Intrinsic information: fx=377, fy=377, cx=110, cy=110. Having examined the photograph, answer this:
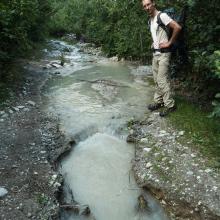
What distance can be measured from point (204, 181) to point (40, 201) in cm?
250

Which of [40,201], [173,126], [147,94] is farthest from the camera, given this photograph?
[147,94]

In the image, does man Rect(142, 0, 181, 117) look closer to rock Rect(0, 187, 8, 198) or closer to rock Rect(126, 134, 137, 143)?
rock Rect(126, 134, 137, 143)

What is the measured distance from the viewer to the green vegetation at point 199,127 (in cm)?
664

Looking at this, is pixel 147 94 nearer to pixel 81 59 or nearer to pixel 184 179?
pixel 184 179

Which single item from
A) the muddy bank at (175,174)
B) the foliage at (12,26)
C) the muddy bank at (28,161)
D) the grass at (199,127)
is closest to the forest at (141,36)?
the foliage at (12,26)

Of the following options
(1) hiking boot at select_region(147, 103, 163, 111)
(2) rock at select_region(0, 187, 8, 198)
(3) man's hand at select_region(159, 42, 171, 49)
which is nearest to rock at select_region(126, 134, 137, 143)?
(1) hiking boot at select_region(147, 103, 163, 111)

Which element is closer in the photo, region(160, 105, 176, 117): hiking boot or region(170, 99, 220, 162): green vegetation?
region(170, 99, 220, 162): green vegetation

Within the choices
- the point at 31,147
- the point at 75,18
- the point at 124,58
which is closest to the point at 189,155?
the point at 31,147

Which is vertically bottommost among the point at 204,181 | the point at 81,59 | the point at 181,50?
the point at 81,59

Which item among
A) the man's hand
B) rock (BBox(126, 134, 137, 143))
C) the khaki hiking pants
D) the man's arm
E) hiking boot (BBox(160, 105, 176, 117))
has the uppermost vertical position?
the man's arm

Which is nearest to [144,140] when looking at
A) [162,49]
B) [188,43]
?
[162,49]

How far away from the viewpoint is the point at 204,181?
5.81m

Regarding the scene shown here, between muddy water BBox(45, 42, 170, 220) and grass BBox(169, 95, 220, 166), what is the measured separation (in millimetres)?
1041

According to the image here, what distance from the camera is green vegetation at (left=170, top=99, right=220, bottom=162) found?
664 cm
